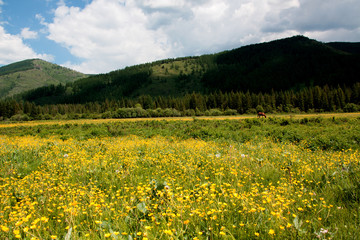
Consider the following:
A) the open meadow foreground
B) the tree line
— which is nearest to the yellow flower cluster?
the open meadow foreground

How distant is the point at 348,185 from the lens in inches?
163

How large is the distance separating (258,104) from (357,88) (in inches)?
1809

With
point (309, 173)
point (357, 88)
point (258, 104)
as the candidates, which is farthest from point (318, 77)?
point (309, 173)

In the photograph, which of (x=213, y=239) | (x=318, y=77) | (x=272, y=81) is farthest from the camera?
(x=272, y=81)

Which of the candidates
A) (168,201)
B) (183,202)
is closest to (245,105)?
(183,202)

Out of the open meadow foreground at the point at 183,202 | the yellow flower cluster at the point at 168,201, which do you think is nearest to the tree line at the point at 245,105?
the yellow flower cluster at the point at 168,201

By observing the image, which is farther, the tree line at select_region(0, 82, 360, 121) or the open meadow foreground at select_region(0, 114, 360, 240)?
the tree line at select_region(0, 82, 360, 121)

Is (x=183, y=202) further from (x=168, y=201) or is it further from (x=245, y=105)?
(x=245, y=105)

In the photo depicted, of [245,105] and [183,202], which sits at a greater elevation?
[183,202]

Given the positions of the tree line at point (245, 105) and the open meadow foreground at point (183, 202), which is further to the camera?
the tree line at point (245, 105)

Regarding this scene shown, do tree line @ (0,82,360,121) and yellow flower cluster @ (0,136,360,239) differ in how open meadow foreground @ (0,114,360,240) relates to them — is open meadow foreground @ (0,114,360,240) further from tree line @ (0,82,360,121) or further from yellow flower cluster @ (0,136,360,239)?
tree line @ (0,82,360,121)

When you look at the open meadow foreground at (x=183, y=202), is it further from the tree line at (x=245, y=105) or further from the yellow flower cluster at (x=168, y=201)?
the tree line at (x=245, y=105)

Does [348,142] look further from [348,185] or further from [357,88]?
[357,88]

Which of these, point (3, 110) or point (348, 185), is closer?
point (348, 185)
